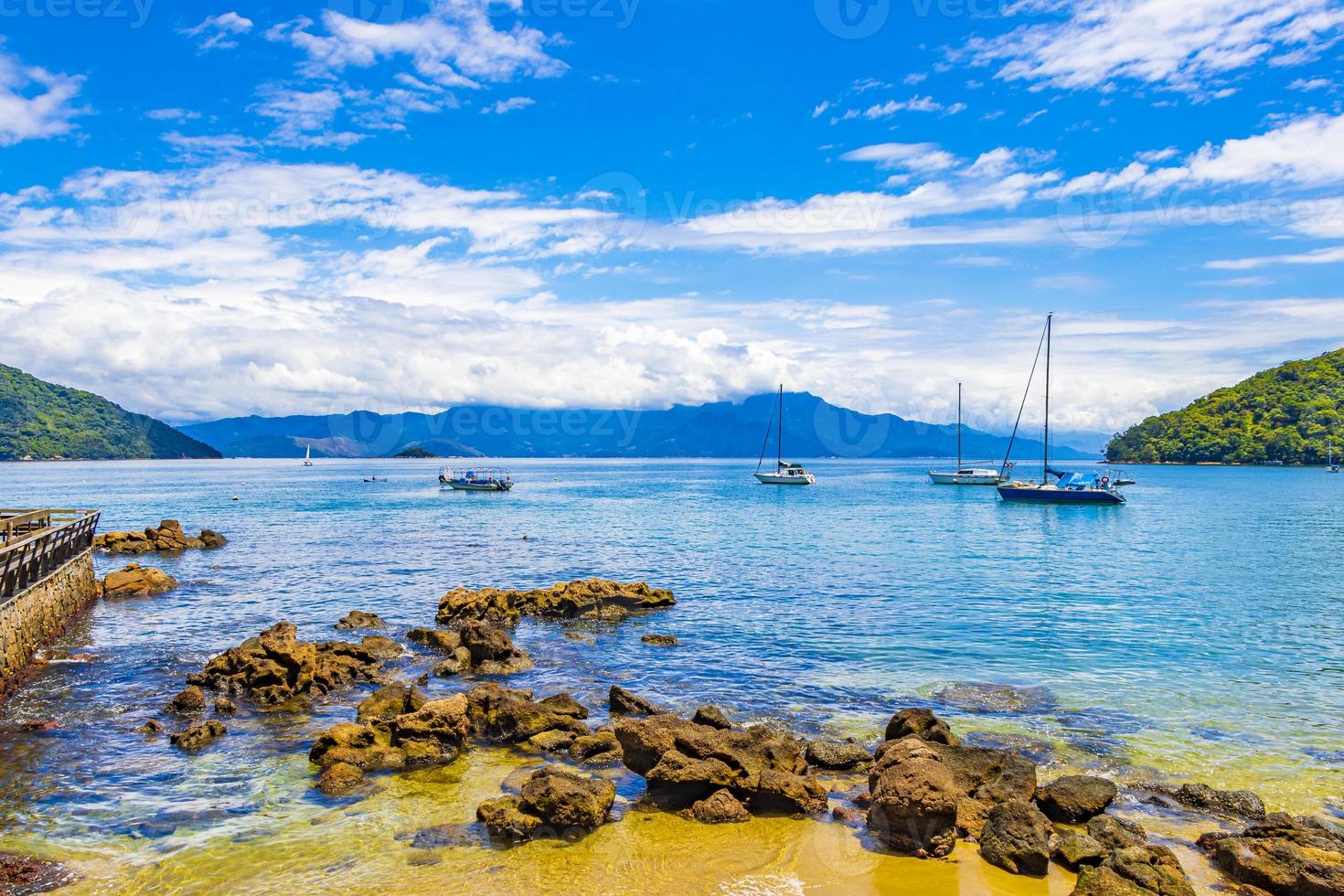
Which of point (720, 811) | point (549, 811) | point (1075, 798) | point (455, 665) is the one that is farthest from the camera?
point (455, 665)

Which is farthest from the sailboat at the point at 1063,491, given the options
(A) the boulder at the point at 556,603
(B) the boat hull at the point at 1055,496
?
(A) the boulder at the point at 556,603

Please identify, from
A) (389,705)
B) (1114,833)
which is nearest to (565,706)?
(389,705)

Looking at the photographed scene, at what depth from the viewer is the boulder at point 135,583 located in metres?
36.5

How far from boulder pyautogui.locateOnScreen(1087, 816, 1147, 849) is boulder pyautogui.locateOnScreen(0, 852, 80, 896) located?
49.7ft

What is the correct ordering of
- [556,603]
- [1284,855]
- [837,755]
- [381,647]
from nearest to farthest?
[1284,855]
[837,755]
[381,647]
[556,603]

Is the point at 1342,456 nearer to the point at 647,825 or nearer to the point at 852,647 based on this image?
the point at 852,647

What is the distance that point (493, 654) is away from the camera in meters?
24.2

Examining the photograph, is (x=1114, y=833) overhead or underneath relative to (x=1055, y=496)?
underneath

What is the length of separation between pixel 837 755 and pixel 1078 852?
16.3 ft

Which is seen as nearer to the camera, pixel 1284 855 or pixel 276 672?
pixel 1284 855

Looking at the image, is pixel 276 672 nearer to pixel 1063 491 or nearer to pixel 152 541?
pixel 152 541

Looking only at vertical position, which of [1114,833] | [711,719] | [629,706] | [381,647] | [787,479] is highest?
[787,479]

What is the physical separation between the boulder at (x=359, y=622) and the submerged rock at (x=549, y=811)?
18.2 metres

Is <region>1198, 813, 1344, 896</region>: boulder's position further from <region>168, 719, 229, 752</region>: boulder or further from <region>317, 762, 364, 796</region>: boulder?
<region>168, 719, 229, 752</region>: boulder
